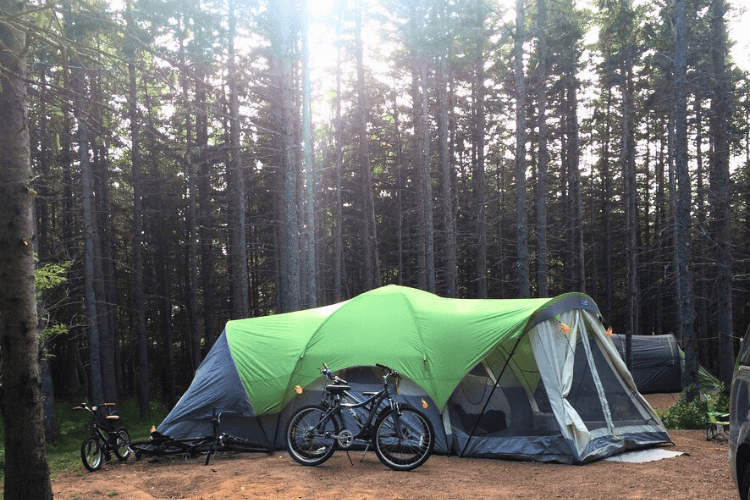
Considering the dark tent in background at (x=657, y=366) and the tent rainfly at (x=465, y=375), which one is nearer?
the tent rainfly at (x=465, y=375)

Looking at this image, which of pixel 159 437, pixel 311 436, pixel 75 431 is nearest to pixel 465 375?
pixel 311 436

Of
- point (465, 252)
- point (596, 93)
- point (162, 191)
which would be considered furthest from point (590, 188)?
point (162, 191)

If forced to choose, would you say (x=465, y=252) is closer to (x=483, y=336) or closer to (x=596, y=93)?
(x=596, y=93)

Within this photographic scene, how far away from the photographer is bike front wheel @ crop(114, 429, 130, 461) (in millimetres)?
9156

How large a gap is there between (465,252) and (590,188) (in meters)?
6.97

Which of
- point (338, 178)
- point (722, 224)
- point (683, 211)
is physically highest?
point (338, 178)

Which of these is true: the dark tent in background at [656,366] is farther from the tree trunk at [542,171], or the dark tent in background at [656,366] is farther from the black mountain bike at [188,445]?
the black mountain bike at [188,445]

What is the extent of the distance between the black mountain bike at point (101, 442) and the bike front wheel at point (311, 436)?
293 cm

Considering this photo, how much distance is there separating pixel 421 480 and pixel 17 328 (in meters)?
4.46

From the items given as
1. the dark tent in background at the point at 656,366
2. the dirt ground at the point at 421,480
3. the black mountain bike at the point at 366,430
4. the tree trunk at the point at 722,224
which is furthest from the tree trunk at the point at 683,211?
the black mountain bike at the point at 366,430

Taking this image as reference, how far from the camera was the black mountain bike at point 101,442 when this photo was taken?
8672 mm

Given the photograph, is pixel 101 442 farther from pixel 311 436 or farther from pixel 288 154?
pixel 288 154

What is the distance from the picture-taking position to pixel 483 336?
8633mm

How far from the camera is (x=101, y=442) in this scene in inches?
369
